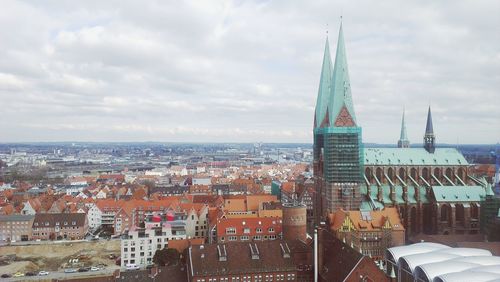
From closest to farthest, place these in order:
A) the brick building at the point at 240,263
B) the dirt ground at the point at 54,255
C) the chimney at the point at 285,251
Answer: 1. the brick building at the point at 240,263
2. the chimney at the point at 285,251
3. the dirt ground at the point at 54,255

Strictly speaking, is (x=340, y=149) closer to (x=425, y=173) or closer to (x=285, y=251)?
(x=425, y=173)

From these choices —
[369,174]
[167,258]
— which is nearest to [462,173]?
[369,174]

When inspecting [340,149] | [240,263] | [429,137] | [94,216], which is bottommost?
[94,216]

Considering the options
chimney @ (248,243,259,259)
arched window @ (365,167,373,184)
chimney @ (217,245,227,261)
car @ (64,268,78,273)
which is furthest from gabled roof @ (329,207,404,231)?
car @ (64,268,78,273)

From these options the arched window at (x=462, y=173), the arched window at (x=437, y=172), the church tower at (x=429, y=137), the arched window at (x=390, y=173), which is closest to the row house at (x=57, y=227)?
the arched window at (x=390, y=173)

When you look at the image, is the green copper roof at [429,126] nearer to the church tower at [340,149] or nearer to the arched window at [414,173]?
the arched window at [414,173]

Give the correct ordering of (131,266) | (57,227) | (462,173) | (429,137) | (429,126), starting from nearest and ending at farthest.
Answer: (131,266), (462,173), (57,227), (429,137), (429,126)
